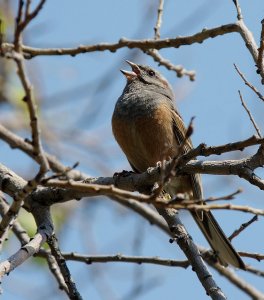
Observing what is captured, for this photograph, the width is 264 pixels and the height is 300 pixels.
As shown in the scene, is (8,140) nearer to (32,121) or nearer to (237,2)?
(237,2)

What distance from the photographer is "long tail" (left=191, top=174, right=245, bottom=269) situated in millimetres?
4363

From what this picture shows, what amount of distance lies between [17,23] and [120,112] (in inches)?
134

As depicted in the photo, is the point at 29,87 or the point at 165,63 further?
the point at 165,63

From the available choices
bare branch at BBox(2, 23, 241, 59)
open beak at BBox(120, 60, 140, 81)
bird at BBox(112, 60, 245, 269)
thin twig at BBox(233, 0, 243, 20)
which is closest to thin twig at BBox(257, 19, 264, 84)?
bare branch at BBox(2, 23, 241, 59)

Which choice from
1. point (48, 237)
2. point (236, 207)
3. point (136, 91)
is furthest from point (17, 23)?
point (136, 91)

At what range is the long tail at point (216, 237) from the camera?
4363mm

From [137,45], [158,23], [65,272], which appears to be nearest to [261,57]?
[137,45]

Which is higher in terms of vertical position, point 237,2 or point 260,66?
point 237,2

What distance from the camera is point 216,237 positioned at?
16.4 feet

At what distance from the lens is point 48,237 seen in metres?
3.64

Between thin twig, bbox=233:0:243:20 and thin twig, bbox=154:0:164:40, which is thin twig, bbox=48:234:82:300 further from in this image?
thin twig, bbox=233:0:243:20

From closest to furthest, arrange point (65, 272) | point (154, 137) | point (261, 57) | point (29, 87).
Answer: point (29, 87) < point (261, 57) < point (65, 272) < point (154, 137)

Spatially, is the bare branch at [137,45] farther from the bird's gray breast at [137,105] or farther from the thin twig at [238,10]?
the bird's gray breast at [137,105]

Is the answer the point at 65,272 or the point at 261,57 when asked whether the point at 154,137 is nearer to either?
the point at 65,272
